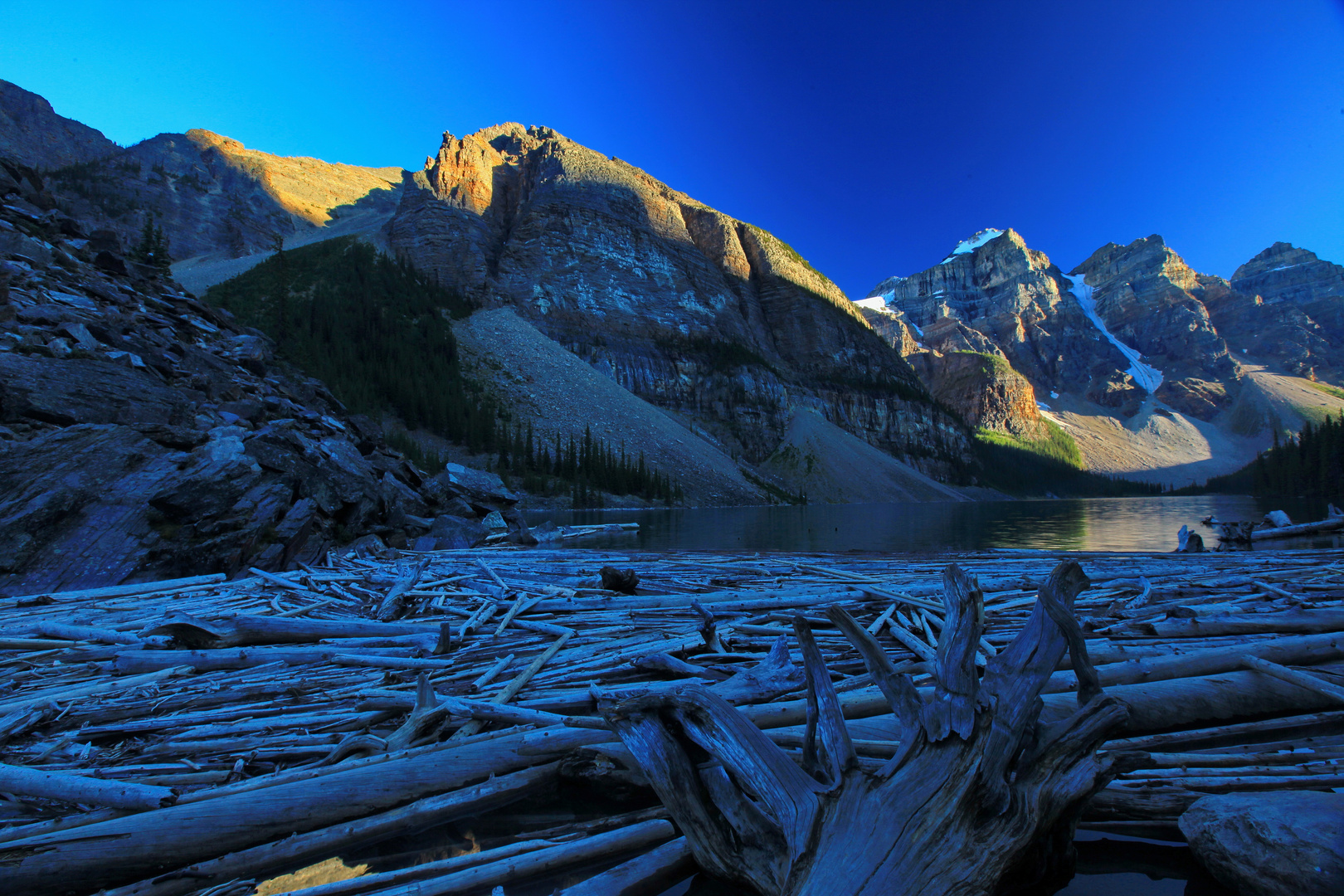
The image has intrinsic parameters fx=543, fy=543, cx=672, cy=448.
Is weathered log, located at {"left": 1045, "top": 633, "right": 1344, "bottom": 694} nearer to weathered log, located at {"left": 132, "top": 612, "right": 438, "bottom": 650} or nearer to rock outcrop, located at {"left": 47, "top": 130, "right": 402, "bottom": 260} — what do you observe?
weathered log, located at {"left": 132, "top": 612, "right": 438, "bottom": 650}

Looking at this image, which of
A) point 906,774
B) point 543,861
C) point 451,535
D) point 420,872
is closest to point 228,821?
point 420,872

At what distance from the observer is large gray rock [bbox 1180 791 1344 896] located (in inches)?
69.8

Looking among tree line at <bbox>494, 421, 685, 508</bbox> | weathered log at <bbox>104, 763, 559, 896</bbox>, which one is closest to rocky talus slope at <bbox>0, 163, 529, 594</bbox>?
weathered log at <bbox>104, 763, 559, 896</bbox>

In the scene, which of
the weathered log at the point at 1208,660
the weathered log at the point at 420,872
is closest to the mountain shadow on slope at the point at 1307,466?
the weathered log at the point at 1208,660

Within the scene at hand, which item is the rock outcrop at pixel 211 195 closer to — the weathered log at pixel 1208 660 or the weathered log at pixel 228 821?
the weathered log at pixel 228 821

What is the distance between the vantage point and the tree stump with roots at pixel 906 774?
1702mm

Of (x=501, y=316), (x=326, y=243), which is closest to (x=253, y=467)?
(x=501, y=316)

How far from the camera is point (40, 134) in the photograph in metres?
97.1

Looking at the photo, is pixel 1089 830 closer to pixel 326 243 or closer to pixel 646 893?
pixel 646 893

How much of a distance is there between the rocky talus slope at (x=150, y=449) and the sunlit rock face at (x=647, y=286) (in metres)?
67.7

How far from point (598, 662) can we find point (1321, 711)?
4.55 meters

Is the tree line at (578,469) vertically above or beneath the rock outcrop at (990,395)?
beneath

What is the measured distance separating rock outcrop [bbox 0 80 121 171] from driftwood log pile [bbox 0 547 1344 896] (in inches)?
5513

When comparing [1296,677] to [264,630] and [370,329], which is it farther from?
[370,329]
